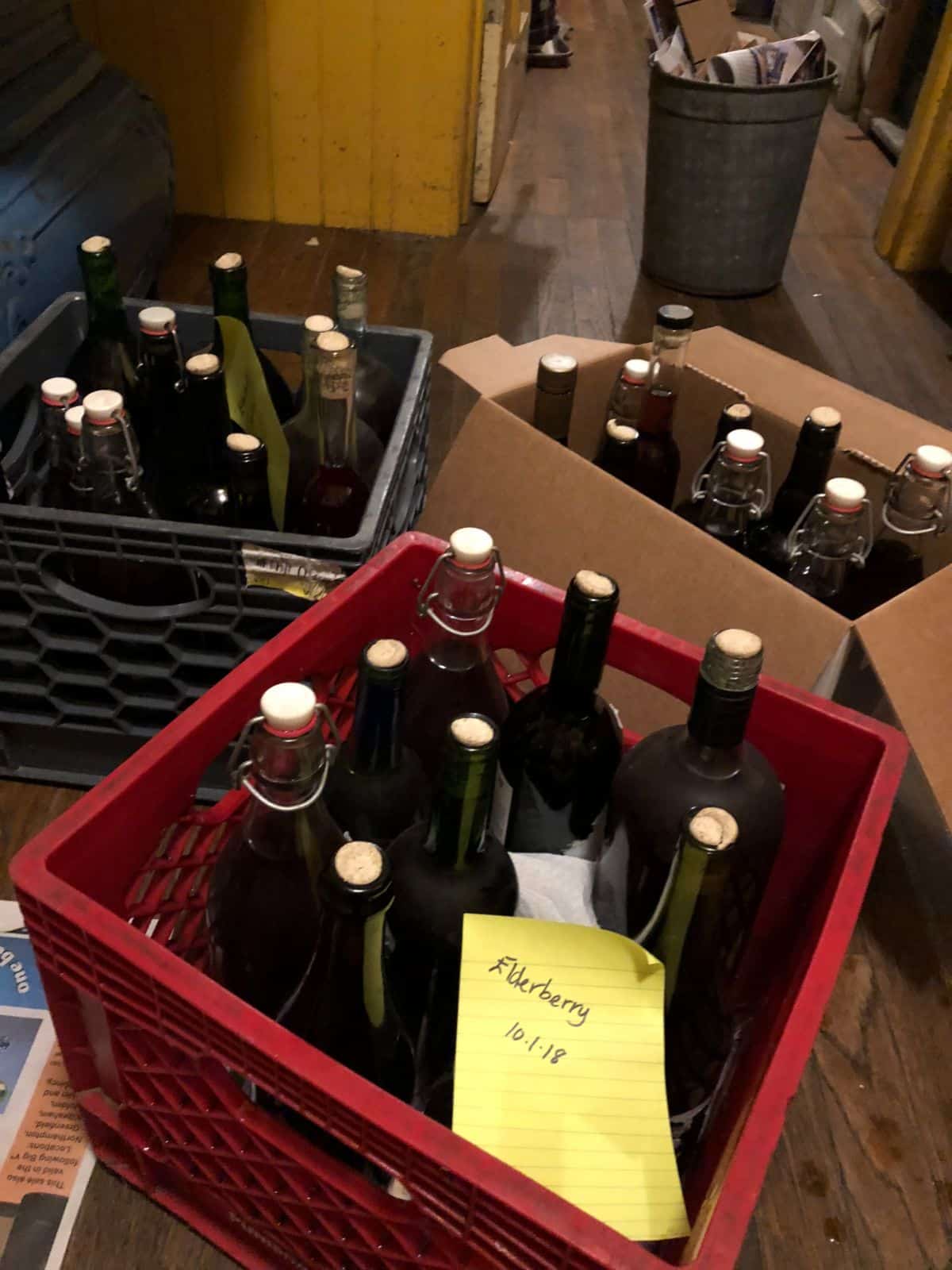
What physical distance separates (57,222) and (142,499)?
765mm

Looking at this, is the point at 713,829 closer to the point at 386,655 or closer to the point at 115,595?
→ the point at 386,655

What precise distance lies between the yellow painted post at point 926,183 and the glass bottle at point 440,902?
7.53ft

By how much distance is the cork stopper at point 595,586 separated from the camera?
0.50 metres

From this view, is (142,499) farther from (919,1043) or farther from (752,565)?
(919,1043)

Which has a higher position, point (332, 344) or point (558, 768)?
point (332, 344)

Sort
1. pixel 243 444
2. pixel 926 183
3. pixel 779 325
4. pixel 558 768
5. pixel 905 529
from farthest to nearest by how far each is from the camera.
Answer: pixel 926 183 < pixel 779 325 < pixel 905 529 < pixel 243 444 < pixel 558 768

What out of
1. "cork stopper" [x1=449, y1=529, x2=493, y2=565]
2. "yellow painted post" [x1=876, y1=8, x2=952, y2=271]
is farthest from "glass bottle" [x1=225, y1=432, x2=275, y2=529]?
"yellow painted post" [x1=876, y1=8, x2=952, y2=271]

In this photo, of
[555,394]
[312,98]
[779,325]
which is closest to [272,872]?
[555,394]

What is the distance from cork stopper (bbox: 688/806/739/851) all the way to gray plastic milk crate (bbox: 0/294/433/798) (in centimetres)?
36

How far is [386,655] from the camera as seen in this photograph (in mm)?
509

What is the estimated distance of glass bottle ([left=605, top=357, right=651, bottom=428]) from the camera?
0.94 m

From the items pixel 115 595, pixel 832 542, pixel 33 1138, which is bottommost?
pixel 33 1138

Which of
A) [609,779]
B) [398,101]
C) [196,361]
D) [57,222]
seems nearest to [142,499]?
[196,361]

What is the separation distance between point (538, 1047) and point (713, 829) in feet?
0.41
